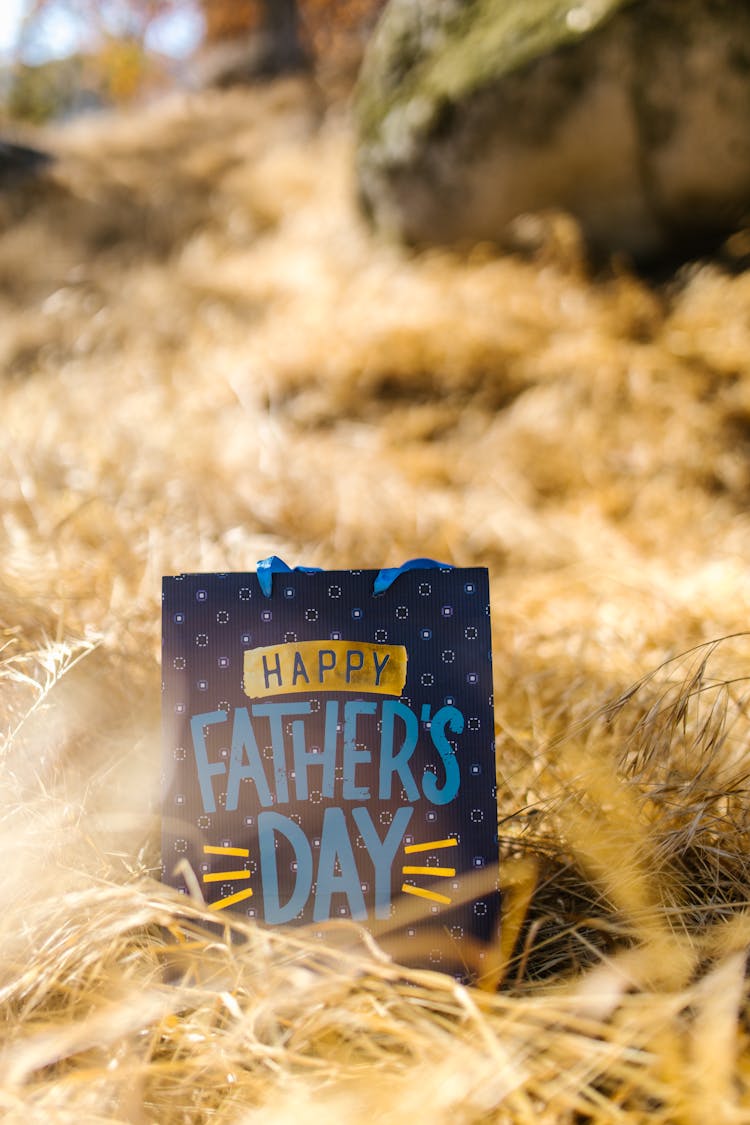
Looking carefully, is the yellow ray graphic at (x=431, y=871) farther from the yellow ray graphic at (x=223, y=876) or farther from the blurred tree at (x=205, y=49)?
the blurred tree at (x=205, y=49)

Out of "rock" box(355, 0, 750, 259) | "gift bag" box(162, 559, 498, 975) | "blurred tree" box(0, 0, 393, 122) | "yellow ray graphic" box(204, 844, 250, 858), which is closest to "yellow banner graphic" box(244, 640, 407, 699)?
"gift bag" box(162, 559, 498, 975)

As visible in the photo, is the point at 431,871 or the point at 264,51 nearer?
the point at 431,871

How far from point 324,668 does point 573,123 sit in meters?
2.06

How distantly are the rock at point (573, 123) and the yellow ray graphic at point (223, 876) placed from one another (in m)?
2.18

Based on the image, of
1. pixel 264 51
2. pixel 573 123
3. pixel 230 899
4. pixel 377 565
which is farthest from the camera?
pixel 264 51

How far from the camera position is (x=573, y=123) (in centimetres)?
228

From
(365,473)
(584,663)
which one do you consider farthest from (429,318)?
(584,663)

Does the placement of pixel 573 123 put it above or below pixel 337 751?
above

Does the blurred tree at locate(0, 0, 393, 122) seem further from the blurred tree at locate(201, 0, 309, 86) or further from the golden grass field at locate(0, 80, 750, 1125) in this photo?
the golden grass field at locate(0, 80, 750, 1125)

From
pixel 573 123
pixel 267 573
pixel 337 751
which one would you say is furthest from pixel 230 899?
pixel 573 123

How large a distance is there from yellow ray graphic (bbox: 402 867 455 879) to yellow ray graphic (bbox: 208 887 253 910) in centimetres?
13

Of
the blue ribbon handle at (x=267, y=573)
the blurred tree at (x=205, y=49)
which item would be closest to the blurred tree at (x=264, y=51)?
the blurred tree at (x=205, y=49)

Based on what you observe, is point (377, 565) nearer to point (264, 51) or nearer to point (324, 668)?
point (324, 668)

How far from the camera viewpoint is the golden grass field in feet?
1.92
